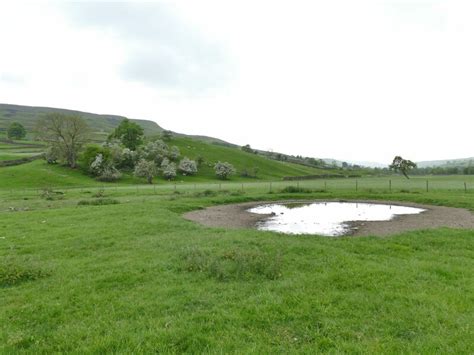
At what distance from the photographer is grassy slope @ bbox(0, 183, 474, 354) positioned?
6449 millimetres

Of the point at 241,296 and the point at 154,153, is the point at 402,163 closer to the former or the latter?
the point at 154,153

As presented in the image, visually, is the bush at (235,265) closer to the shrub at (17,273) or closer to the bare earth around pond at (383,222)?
the shrub at (17,273)

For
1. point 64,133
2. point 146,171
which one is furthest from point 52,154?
point 146,171

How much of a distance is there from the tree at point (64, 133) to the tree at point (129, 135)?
76.0ft

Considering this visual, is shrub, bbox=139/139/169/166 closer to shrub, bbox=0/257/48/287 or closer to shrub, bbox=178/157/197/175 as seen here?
shrub, bbox=178/157/197/175

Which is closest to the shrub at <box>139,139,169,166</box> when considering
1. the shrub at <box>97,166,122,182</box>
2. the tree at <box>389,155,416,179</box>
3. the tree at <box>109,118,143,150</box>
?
the tree at <box>109,118,143,150</box>

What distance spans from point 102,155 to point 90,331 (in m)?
88.5

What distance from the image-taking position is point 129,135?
4540 inches

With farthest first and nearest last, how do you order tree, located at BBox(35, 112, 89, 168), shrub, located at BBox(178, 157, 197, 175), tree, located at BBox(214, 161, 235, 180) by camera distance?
tree, located at BBox(214, 161, 235, 180) → shrub, located at BBox(178, 157, 197, 175) → tree, located at BBox(35, 112, 89, 168)

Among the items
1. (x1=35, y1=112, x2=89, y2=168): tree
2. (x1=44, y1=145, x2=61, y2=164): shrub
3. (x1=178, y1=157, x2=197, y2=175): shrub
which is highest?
(x1=35, y1=112, x2=89, y2=168): tree

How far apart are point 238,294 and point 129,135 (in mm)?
115588

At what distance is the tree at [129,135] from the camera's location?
11424cm

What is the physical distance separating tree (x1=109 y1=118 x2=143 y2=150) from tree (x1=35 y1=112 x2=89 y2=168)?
913 inches

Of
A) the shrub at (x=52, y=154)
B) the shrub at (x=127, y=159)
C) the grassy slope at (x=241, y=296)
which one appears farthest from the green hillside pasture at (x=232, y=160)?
the grassy slope at (x=241, y=296)
